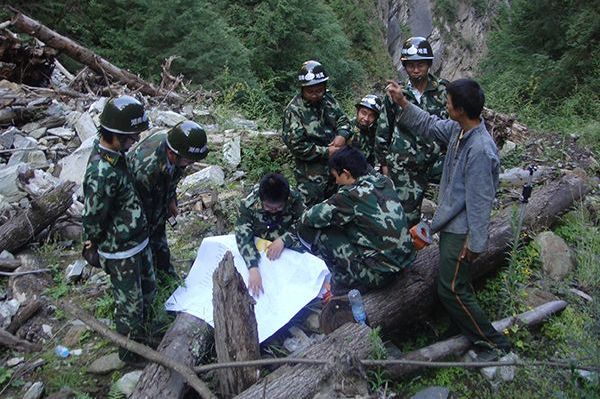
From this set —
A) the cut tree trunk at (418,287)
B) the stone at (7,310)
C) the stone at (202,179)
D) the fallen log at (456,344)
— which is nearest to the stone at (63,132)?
the stone at (202,179)

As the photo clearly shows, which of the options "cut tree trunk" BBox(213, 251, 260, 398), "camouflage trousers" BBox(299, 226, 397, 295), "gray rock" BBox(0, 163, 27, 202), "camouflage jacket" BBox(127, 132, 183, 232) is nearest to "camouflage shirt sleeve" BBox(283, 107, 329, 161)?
"camouflage trousers" BBox(299, 226, 397, 295)

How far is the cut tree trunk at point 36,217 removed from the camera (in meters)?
4.62

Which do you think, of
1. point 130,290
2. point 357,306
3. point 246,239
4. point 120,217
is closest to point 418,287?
point 357,306

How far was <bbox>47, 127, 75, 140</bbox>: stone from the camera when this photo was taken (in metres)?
6.80

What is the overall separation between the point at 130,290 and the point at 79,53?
23.9ft

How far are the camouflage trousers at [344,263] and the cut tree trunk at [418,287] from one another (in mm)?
123

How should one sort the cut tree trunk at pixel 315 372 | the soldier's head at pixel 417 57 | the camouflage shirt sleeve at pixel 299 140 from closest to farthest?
1. the cut tree trunk at pixel 315 372
2. the soldier's head at pixel 417 57
3. the camouflage shirt sleeve at pixel 299 140

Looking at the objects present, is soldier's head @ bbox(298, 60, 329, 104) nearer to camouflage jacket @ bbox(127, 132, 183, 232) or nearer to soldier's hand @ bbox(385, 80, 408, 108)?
soldier's hand @ bbox(385, 80, 408, 108)

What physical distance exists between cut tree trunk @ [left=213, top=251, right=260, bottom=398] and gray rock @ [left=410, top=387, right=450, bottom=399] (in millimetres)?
1097

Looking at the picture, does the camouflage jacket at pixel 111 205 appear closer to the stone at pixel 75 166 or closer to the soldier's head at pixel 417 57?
the soldier's head at pixel 417 57

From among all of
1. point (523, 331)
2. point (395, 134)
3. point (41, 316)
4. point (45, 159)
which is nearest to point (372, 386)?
point (523, 331)

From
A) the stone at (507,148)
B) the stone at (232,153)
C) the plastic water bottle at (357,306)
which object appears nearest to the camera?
the plastic water bottle at (357,306)

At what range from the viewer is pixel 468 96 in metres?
3.06

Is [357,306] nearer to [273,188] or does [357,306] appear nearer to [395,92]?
[273,188]
